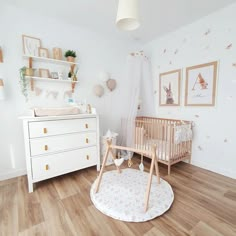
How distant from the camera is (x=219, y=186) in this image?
6.57 ft

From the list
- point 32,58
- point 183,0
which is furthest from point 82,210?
point 183,0

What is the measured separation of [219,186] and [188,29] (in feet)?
8.78

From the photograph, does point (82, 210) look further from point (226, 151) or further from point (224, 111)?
point (224, 111)

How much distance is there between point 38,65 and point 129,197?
7.83ft

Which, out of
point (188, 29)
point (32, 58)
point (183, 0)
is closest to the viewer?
point (183, 0)

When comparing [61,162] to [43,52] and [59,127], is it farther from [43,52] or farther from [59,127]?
[43,52]

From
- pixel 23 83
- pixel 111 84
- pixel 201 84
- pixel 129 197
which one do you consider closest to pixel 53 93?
pixel 23 83

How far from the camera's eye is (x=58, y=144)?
2072 mm

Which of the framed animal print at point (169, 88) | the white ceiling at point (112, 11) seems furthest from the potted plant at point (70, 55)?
the framed animal print at point (169, 88)

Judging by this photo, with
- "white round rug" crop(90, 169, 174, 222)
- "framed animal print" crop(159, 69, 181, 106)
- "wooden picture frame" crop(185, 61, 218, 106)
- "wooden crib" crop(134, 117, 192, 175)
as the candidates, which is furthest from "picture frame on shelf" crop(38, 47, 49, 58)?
"wooden picture frame" crop(185, 61, 218, 106)

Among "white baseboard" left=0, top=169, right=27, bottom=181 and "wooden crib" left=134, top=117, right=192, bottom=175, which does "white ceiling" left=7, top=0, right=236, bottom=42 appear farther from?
"white baseboard" left=0, top=169, right=27, bottom=181

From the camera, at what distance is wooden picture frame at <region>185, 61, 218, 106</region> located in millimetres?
2347

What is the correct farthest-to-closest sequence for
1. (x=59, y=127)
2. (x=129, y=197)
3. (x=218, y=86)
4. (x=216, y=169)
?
1. (x=216, y=169)
2. (x=218, y=86)
3. (x=59, y=127)
4. (x=129, y=197)

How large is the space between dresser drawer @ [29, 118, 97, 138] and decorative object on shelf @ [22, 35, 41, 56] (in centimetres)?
114
